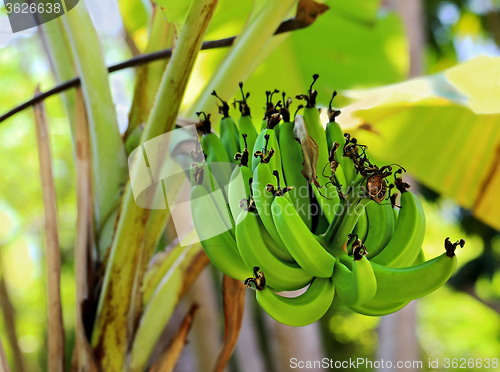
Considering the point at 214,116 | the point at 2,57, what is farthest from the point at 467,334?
the point at 2,57

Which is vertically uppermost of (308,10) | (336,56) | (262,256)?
(336,56)

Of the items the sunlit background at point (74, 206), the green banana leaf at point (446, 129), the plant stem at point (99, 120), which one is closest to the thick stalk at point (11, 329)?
the sunlit background at point (74, 206)

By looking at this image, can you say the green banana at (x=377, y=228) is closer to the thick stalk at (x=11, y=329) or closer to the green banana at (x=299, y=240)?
the green banana at (x=299, y=240)

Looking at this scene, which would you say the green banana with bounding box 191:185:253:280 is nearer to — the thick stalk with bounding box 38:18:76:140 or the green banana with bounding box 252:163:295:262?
the green banana with bounding box 252:163:295:262

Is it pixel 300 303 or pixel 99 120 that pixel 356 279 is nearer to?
pixel 300 303

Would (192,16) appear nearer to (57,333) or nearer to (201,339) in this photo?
(57,333)

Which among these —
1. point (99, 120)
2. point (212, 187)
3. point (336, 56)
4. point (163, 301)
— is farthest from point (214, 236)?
point (336, 56)
